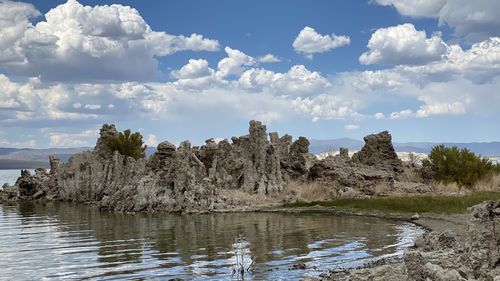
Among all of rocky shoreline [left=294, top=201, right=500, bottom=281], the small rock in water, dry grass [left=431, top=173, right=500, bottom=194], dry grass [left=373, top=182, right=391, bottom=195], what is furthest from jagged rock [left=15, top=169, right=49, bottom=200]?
rocky shoreline [left=294, top=201, right=500, bottom=281]

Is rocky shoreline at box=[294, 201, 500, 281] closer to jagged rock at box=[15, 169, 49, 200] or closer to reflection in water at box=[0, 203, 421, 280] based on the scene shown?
reflection in water at box=[0, 203, 421, 280]

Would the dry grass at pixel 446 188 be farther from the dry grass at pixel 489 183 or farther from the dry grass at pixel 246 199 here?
the dry grass at pixel 246 199

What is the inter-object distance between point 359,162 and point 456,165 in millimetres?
11587

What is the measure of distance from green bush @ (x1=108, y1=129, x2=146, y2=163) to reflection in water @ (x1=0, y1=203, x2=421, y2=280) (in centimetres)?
3371

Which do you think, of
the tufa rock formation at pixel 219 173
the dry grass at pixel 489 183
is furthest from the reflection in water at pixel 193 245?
the dry grass at pixel 489 183

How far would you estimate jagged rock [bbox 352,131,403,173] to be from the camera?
62.6 m

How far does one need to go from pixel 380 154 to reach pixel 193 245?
37992mm

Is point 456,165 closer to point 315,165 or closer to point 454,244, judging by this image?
point 315,165

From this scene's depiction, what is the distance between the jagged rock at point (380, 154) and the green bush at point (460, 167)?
478 centimetres

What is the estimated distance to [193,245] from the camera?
30453mm

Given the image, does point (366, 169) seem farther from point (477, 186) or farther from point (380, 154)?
point (477, 186)

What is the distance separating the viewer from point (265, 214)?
4691 cm

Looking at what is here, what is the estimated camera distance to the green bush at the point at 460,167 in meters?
55.1

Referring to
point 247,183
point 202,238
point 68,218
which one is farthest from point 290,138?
point 202,238
